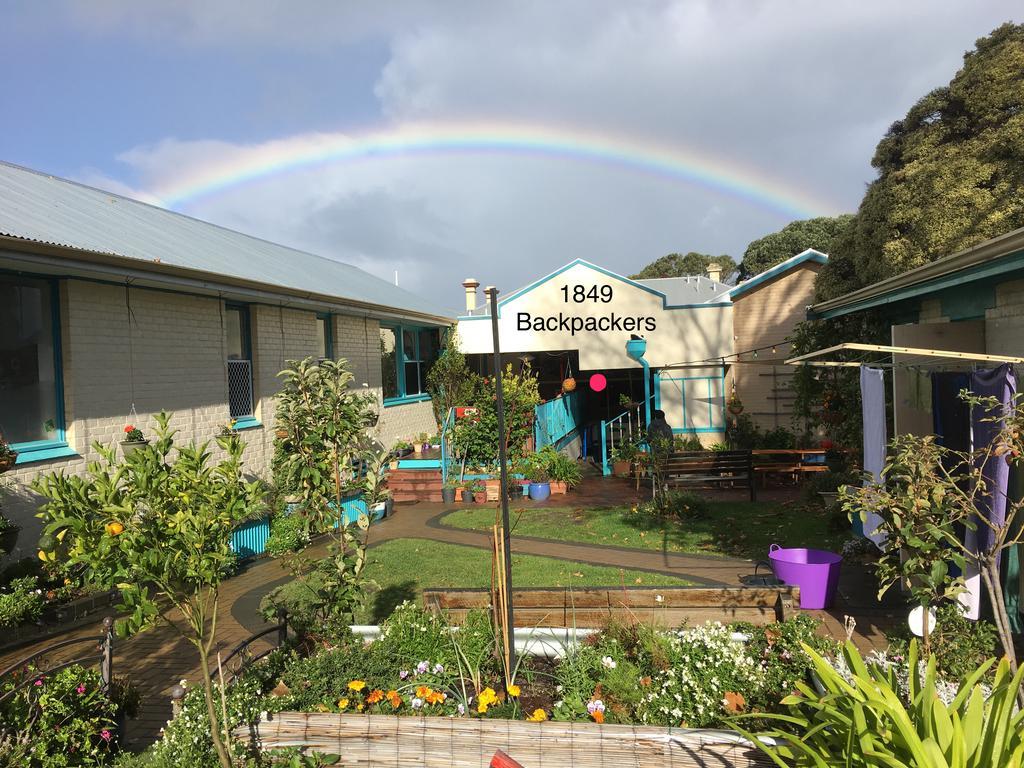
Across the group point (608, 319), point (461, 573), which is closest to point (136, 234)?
point (461, 573)

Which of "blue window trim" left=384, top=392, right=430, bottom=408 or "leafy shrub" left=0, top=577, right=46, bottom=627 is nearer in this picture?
"leafy shrub" left=0, top=577, right=46, bottom=627

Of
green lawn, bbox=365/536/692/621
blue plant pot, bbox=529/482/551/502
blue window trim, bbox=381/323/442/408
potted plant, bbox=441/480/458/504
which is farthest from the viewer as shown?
blue window trim, bbox=381/323/442/408

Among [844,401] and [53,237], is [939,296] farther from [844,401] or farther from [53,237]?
[53,237]

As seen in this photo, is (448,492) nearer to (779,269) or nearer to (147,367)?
(147,367)

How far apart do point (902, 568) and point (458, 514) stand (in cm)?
921

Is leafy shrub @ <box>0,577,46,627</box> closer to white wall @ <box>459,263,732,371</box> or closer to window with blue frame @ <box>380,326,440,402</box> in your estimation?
window with blue frame @ <box>380,326,440,402</box>

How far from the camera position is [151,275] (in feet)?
26.5

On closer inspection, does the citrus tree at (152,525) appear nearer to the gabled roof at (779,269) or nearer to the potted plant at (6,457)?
the potted plant at (6,457)

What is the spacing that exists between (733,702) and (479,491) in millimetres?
10235

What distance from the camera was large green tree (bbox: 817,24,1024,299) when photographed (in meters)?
10.7

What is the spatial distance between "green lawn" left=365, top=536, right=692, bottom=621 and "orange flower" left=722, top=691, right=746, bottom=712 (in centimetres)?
298

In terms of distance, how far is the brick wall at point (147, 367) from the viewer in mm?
7770

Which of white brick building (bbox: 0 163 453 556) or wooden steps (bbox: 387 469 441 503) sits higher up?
white brick building (bbox: 0 163 453 556)

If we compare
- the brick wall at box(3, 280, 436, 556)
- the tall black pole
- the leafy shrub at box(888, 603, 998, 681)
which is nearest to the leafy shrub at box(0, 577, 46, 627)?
the brick wall at box(3, 280, 436, 556)
